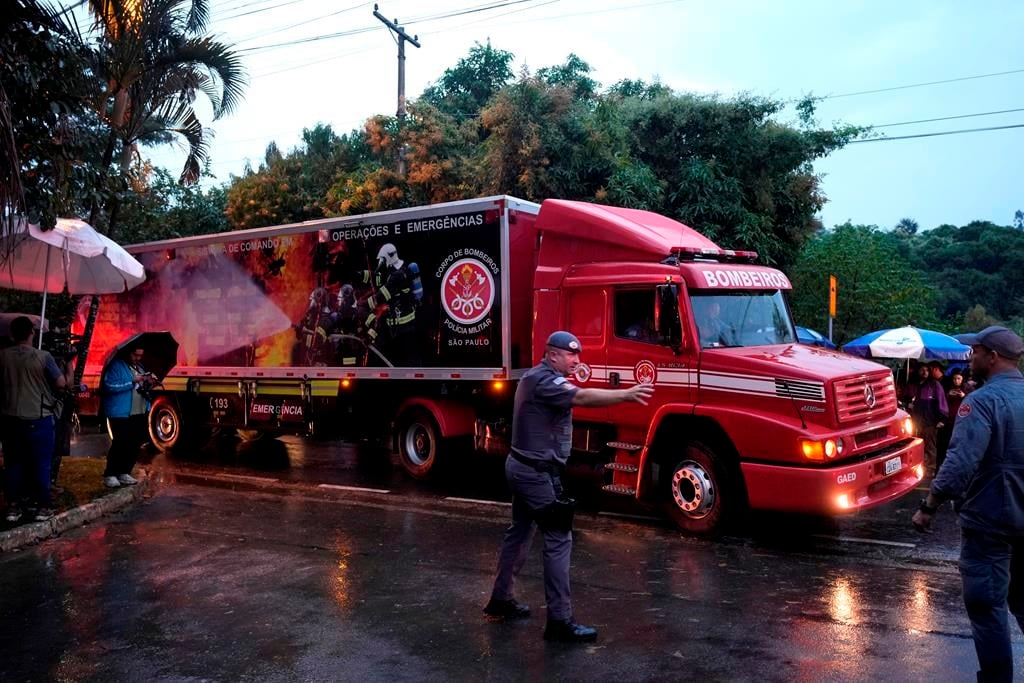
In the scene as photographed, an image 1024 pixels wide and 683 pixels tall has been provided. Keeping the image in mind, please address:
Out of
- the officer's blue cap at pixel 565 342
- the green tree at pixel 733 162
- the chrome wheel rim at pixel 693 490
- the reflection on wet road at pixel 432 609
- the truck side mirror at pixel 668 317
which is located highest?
the green tree at pixel 733 162

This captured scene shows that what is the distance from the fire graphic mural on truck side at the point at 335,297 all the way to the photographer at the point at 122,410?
9.15 feet

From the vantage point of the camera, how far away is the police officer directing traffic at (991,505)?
4008 mm

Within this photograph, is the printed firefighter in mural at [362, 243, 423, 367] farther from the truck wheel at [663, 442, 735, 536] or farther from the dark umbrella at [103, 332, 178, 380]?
the truck wheel at [663, 442, 735, 536]

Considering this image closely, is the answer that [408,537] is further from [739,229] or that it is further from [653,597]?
[739,229]

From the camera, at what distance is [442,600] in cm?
598

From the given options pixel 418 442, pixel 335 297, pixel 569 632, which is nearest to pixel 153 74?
pixel 335 297

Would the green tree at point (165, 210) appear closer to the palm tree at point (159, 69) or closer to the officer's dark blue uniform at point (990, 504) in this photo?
the palm tree at point (159, 69)

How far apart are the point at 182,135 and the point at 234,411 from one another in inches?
270

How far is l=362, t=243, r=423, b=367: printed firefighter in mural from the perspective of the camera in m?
11.2

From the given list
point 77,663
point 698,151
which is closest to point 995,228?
point 698,151

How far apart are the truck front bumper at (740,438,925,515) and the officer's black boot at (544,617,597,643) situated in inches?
114

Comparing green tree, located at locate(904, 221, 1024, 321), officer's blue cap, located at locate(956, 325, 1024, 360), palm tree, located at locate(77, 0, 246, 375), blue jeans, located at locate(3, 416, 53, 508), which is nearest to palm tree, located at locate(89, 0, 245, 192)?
palm tree, located at locate(77, 0, 246, 375)

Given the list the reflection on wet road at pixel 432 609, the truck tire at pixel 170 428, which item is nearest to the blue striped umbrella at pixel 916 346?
the reflection on wet road at pixel 432 609

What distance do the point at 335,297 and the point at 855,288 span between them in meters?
14.4
